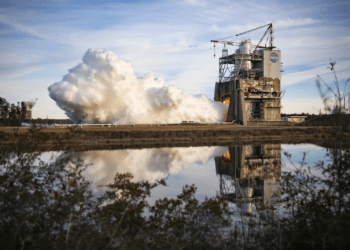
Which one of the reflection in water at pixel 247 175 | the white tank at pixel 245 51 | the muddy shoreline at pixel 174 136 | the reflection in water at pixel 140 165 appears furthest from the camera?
the white tank at pixel 245 51

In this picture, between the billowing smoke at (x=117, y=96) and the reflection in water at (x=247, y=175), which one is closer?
the reflection in water at (x=247, y=175)

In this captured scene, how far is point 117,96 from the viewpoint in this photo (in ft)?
118

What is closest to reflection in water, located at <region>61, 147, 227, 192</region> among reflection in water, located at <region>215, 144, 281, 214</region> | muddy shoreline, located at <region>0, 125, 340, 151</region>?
reflection in water, located at <region>215, 144, 281, 214</region>

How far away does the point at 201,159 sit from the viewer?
64.0ft

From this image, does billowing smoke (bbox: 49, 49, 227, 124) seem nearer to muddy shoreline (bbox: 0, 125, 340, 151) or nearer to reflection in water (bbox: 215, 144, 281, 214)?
muddy shoreline (bbox: 0, 125, 340, 151)

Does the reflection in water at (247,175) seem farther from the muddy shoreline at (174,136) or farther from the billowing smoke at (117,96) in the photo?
the billowing smoke at (117,96)

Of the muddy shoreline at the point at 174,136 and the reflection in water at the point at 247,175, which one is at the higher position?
the muddy shoreline at the point at 174,136

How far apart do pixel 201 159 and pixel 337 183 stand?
13886 mm

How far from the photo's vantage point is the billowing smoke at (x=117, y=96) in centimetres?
3425

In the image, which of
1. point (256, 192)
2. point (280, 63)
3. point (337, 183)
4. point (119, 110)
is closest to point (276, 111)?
point (280, 63)

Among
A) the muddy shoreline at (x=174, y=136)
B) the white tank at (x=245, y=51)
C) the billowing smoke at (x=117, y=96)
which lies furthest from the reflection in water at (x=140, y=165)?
the white tank at (x=245, y=51)

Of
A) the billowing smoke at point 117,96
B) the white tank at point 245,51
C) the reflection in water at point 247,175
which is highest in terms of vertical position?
the white tank at point 245,51

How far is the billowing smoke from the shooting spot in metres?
34.2

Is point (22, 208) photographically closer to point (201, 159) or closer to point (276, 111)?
point (201, 159)
